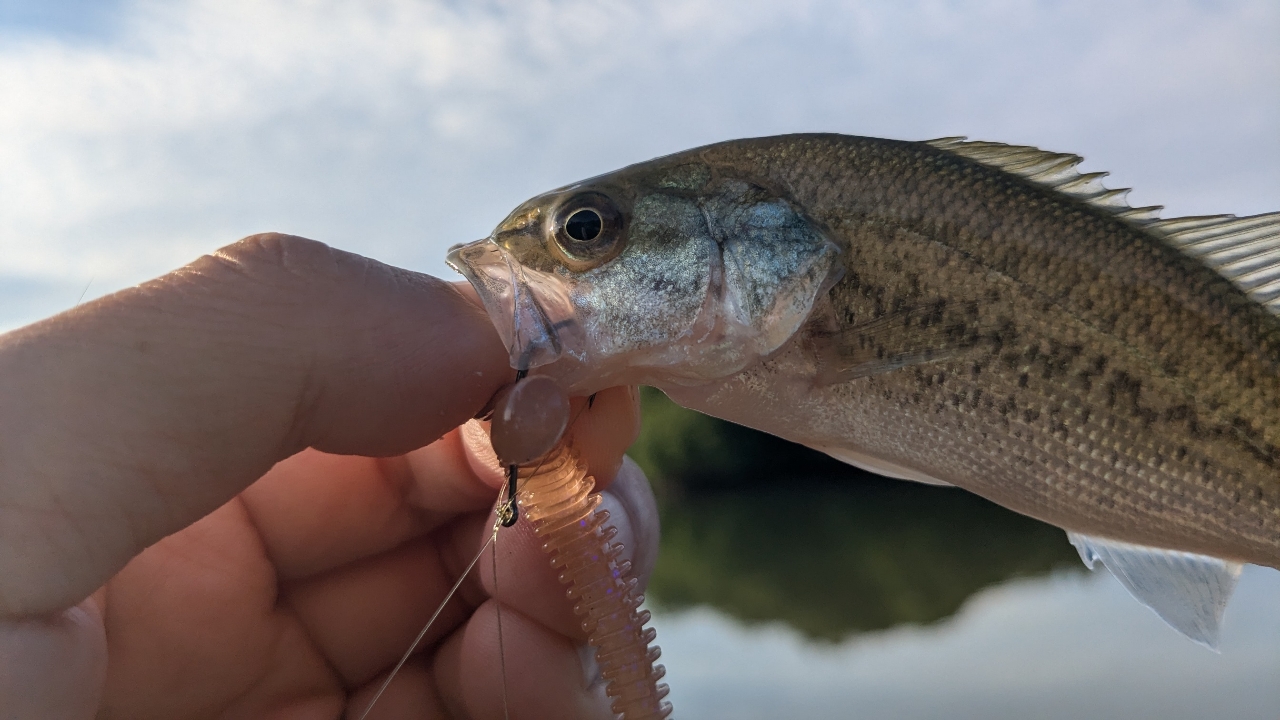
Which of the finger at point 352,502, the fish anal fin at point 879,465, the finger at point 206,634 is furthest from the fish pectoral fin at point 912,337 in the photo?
the finger at point 206,634

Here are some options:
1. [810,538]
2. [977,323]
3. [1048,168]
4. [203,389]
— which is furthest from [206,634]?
[810,538]

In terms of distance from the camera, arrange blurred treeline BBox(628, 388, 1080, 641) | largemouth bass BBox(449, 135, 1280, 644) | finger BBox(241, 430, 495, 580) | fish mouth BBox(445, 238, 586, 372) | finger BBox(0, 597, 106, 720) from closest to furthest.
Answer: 1. finger BBox(0, 597, 106, 720)
2. fish mouth BBox(445, 238, 586, 372)
3. largemouth bass BBox(449, 135, 1280, 644)
4. finger BBox(241, 430, 495, 580)
5. blurred treeline BBox(628, 388, 1080, 641)

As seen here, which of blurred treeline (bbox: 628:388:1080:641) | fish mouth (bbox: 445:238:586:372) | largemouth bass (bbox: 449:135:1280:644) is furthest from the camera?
blurred treeline (bbox: 628:388:1080:641)

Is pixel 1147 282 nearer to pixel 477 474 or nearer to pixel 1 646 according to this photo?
pixel 477 474

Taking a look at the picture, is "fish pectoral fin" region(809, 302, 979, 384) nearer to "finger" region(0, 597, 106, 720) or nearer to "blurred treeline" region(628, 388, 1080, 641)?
"finger" region(0, 597, 106, 720)

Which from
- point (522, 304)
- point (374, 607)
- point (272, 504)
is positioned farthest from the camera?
point (374, 607)

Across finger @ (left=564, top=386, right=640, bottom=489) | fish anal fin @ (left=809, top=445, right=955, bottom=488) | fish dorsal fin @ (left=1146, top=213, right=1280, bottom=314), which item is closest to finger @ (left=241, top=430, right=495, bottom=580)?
finger @ (left=564, top=386, right=640, bottom=489)

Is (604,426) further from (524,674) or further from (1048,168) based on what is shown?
(1048,168)
